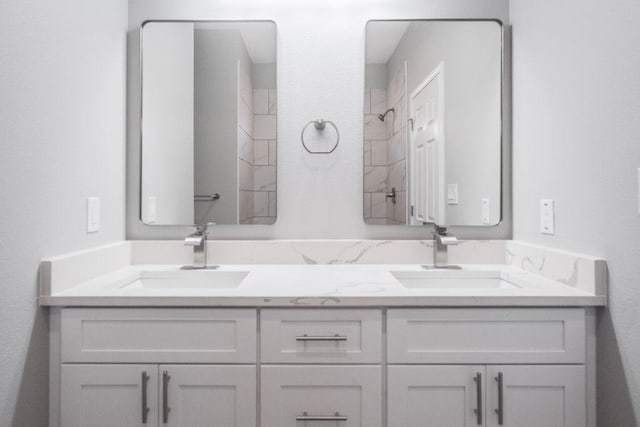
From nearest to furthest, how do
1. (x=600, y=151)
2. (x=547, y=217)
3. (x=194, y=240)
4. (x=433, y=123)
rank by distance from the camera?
(x=600, y=151) → (x=547, y=217) → (x=194, y=240) → (x=433, y=123)

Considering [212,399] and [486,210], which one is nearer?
[212,399]

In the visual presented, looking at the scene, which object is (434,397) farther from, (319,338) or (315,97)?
(315,97)

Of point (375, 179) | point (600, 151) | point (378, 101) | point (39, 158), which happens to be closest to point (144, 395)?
point (39, 158)

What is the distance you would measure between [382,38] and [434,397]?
1345 mm

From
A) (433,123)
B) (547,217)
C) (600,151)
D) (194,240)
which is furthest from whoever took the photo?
(433,123)

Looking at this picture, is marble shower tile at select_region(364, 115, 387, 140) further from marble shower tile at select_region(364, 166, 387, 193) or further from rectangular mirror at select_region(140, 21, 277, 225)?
rectangular mirror at select_region(140, 21, 277, 225)

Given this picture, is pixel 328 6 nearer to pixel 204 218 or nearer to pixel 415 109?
pixel 415 109

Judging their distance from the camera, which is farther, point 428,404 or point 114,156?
point 114,156

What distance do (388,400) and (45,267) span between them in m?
1.04

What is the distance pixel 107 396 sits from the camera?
3.88 feet

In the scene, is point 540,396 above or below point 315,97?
below

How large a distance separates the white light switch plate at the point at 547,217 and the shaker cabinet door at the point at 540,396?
0.45 meters

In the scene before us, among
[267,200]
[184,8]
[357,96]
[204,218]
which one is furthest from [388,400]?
[184,8]

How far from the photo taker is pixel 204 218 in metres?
1.72
